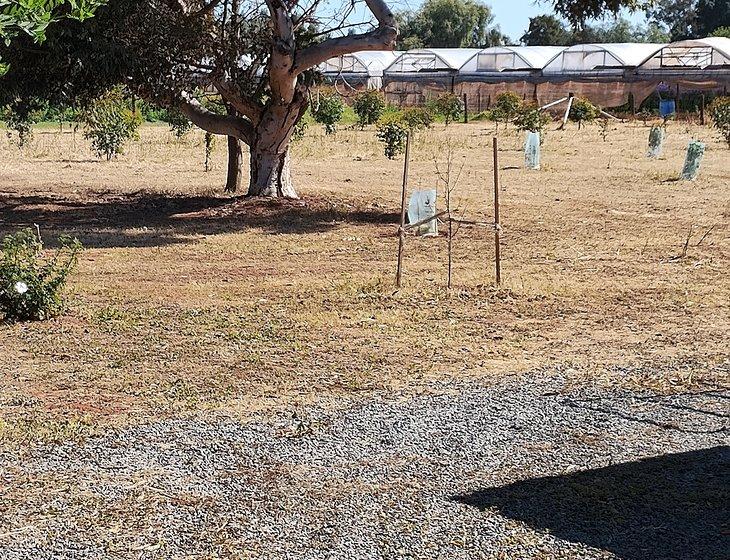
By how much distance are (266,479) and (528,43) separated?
79393 millimetres

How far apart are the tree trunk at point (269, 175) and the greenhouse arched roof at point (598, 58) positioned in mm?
34661

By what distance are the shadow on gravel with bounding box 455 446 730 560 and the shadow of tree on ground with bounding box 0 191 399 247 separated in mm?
9144

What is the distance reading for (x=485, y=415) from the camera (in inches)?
252

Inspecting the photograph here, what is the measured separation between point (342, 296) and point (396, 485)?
4966 millimetres

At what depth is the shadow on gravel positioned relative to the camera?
4.52 meters

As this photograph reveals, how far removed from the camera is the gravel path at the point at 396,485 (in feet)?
14.8

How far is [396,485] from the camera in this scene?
521cm

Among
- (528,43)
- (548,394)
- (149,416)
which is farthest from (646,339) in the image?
(528,43)

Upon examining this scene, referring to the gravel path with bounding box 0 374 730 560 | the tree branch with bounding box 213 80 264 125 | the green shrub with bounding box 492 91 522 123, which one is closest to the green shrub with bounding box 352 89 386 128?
the green shrub with bounding box 492 91 522 123

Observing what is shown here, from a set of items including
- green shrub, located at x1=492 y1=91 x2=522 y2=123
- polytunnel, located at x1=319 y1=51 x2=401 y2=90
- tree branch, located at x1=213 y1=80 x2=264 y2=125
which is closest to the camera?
tree branch, located at x1=213 y1=80 x2=264 y2=125

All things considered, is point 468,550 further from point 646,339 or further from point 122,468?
point 646,339

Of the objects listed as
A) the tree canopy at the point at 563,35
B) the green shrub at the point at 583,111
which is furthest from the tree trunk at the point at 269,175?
the tree canopy at the point at 563,35

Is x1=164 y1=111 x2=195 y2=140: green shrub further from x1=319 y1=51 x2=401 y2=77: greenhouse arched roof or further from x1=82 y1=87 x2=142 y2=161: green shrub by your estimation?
x1=319 y1=51 x2=401 y2=77: greenhouse arched roof

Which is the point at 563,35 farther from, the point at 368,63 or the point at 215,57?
the point at 215,57
